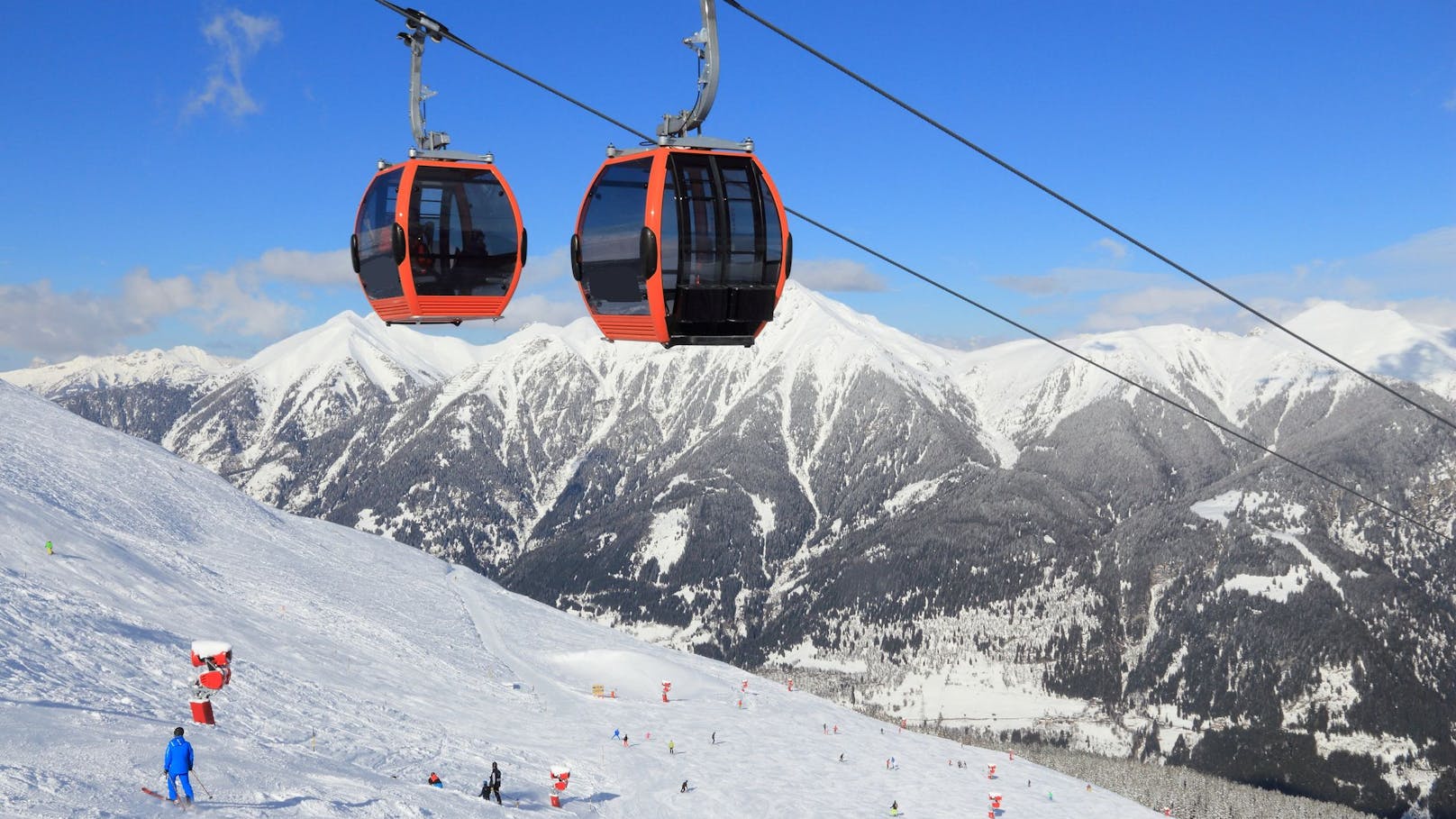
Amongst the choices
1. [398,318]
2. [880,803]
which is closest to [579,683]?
[880,803]

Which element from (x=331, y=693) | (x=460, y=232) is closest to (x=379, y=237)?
(x=460, y=232)

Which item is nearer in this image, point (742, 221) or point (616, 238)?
point (742, 221)

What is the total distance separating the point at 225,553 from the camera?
81.6 meters

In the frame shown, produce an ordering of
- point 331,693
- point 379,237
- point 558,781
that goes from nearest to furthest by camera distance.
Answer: point 379,237 → point 558,781 → point 331,693

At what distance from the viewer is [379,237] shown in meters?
15.5

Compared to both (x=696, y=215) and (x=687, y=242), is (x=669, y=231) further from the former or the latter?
(x=696, y=215)

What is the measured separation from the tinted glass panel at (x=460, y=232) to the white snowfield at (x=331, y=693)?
11.7 meters

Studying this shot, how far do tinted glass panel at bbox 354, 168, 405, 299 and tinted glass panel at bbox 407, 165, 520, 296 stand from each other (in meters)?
0.39

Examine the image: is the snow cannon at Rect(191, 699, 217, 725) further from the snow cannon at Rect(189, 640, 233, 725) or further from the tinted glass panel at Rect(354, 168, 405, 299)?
the tinted glass panel at Rect(354, 168, 405, 299)

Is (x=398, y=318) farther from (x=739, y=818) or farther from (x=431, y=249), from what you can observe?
(x=739, y=818)

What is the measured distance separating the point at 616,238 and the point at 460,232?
11.2ft

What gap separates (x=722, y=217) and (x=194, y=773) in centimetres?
1896

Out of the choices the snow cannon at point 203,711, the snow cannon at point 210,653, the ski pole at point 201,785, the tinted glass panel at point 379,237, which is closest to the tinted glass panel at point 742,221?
the tinted glass panel at point 379,237

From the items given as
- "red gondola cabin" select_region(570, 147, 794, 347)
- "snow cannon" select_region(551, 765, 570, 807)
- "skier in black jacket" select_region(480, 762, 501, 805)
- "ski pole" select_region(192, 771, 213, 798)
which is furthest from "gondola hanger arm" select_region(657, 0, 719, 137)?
"snow cannon" select_region(551, 765, 570, 807)
